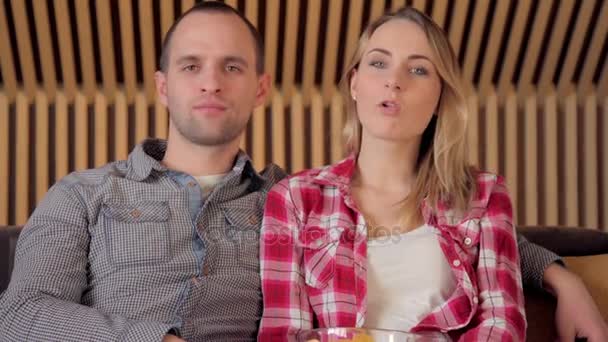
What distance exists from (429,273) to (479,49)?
2061 mm

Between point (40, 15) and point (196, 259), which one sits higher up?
point (40, 15)

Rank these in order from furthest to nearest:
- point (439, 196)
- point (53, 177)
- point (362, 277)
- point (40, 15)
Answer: point (53, 177) < point (40, 15) < point (439, 196) < point (362, 277)

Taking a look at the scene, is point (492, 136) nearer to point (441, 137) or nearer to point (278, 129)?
point (278, 129)

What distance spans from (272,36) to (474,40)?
0.81m

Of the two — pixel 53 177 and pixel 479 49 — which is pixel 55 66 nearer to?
pixel 53 177

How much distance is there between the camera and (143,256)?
172 centimetres

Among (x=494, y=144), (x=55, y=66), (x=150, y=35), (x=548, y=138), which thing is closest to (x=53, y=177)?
(x=55, y=66)

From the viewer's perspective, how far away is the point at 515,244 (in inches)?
68.9

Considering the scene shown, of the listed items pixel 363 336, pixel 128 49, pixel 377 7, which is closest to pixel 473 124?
pixel 377 7

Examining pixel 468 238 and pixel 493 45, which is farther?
pixel 493 45

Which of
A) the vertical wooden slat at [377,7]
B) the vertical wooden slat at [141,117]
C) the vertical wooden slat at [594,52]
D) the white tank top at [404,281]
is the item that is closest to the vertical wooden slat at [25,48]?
the vertical wooden slat at [141,117]

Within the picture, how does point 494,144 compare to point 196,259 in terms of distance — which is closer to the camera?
point 196,259

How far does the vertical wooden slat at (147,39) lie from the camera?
3.32 meters

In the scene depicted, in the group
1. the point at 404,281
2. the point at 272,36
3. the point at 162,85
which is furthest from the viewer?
the point at 272,36
